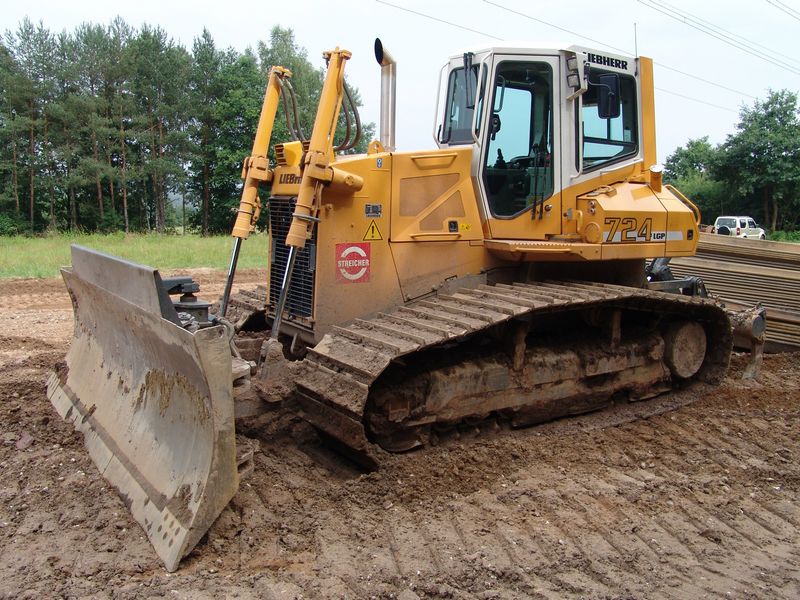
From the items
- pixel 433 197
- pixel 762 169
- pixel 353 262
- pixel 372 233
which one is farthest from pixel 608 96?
pixel 762 169

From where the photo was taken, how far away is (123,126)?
36688 millimetres

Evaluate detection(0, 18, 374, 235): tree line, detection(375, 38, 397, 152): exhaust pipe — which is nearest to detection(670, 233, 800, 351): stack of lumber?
detection(375, 38, 397, 152): exhaust pipe

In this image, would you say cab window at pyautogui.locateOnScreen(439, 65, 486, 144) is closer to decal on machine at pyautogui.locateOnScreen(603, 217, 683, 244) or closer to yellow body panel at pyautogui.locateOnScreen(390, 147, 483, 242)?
yellow body panel at pyautogui.locateOnScreen(390, 147, 483, 242)

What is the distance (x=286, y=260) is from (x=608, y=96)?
9.34 feet

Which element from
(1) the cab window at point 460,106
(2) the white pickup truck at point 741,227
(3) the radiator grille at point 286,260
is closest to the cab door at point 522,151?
(1) the cab window at point 460,106

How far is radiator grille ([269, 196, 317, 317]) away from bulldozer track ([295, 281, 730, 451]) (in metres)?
0.47

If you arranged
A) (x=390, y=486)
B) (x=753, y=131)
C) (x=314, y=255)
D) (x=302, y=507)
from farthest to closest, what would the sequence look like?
(x=753, y=131) < (x=314, y=255) < (x=390, y=486) < (x=302, y=507)

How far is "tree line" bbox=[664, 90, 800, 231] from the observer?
39781mm

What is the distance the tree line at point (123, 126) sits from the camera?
34062 mm

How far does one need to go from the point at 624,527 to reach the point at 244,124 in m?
37.3

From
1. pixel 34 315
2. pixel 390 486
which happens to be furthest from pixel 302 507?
pixel 34 315

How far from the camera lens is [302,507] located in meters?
4.15

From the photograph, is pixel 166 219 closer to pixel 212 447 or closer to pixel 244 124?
pixel 244 124

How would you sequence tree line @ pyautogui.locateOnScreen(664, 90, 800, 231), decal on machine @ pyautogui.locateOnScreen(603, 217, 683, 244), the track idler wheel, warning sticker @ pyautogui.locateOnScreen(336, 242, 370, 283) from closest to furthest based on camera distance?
warning sticker @ pyautogui.locateOnScreen(336, 242, 370, 283) → decal on machine @ pyautogui.locateOnScreen(603, 217, 683, 244) → the track idler wheel → tree line @ pyautogui.locateOnScreen(664, 90, 800, 231)
